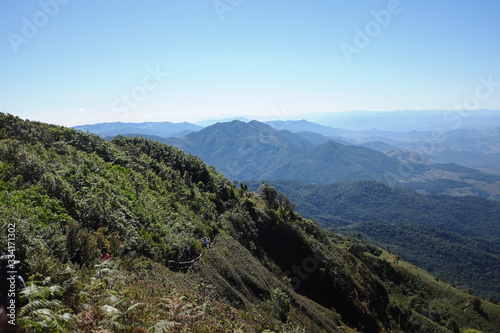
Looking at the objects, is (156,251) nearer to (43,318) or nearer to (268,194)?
(43,318)

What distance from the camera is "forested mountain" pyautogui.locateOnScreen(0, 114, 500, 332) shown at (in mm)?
7867

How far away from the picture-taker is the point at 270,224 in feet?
123

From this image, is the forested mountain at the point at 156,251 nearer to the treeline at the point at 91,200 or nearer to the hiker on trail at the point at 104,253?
the treeline at the point at 91,200

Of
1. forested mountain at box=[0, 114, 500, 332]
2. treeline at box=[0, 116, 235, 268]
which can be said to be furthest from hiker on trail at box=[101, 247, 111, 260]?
treeline at box=[0, 116, 235, 268]

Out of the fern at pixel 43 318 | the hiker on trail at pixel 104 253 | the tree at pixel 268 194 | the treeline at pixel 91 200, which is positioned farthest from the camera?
the tree at pixel 268 194

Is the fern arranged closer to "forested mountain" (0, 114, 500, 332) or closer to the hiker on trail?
"forested mountain" (0, 114, 500, 332)

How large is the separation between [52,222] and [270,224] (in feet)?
92.1

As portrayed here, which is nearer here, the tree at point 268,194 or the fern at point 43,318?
the fern at point 43,318

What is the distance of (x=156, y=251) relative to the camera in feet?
57.0

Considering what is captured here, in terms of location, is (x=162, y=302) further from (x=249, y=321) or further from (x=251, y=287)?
(x=251, y=287)

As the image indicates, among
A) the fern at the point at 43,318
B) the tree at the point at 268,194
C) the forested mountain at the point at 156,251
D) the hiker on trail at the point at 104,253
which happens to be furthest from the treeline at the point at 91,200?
the tree at the point at 268,194

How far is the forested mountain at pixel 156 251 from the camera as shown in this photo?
7.87 meters

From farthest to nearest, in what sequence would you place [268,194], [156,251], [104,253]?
[268,194]
[156,251]
[104,253]

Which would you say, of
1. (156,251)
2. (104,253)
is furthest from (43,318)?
(156,251)
